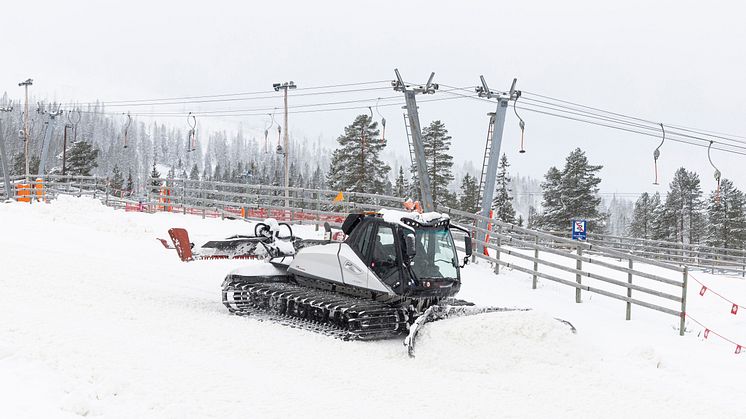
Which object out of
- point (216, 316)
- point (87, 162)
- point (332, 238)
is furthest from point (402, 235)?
point (87, 162)

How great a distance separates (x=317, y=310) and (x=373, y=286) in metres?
0.99

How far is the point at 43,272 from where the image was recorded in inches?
491

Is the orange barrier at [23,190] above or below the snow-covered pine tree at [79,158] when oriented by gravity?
below

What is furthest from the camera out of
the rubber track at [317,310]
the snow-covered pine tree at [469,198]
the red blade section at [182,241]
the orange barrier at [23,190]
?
the snow-covered pine tree at [469,198]

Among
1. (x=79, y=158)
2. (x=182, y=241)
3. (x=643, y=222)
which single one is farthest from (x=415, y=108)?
(x=643, y=222)

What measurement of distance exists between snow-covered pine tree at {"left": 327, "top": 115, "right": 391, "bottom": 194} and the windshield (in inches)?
1593

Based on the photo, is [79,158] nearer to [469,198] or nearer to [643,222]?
[469,198]

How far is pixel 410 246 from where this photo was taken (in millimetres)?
9719

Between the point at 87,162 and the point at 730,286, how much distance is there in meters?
66.1

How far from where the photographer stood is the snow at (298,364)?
6.20m

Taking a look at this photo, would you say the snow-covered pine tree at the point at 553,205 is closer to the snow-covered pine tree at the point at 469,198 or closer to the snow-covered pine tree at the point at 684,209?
the snow-covered pine tree at the point at 469,198

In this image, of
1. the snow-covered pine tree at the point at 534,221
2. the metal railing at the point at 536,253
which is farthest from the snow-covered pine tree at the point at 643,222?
A: the metal railing at the point at 536,253

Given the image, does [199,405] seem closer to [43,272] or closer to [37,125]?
[43,272]

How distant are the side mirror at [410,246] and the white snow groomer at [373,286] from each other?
0.05 feet
